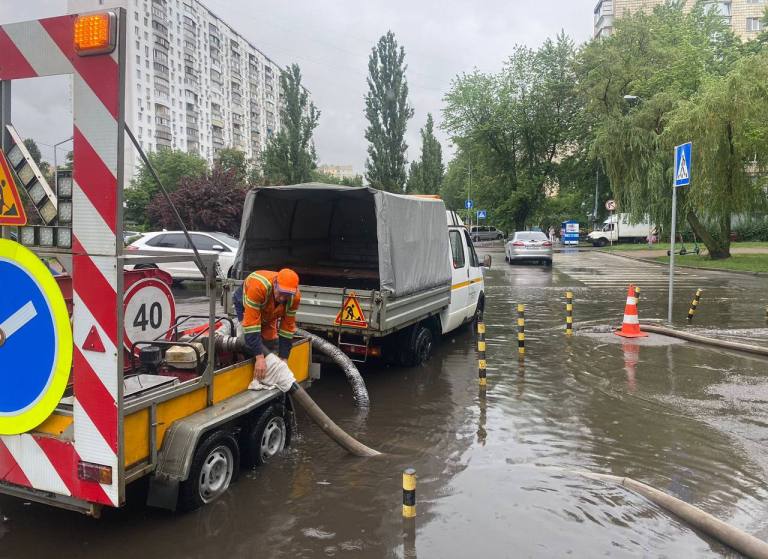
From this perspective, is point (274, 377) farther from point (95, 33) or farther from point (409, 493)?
point (95, 33)

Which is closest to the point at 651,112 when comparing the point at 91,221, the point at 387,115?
the point at 387,115

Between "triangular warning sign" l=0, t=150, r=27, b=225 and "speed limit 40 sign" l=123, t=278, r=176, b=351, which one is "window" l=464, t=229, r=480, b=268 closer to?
"speed limit 40 sign" l=123, t=278, r=176, b=351

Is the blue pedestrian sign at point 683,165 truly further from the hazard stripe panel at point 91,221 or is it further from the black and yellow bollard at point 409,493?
the hazard stripe panel at point 91,221

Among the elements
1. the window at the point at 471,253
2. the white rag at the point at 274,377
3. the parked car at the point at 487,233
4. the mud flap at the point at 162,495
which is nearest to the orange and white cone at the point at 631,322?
the window at the point at 471,253

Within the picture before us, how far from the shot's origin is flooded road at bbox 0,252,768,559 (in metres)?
3.71

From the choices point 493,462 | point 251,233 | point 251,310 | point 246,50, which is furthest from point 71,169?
point 246,50

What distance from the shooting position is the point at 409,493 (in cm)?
384

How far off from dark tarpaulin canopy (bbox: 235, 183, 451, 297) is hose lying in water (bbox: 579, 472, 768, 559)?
3470 millimetres

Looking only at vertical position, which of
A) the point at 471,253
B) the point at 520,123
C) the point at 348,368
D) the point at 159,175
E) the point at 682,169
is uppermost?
the point at 520,123

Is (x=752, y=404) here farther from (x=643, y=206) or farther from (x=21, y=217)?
(x=643, y=206)

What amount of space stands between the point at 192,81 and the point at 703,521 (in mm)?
81893

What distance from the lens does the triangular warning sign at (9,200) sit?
331 cm

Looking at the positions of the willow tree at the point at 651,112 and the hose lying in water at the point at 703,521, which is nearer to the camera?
the hose lying in water at the point at 703,521

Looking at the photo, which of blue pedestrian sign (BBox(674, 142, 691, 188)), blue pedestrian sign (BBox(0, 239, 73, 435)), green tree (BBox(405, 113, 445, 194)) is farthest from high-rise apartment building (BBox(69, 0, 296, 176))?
blue pedestrian sign (BBox(0, 239, 73, 435))
